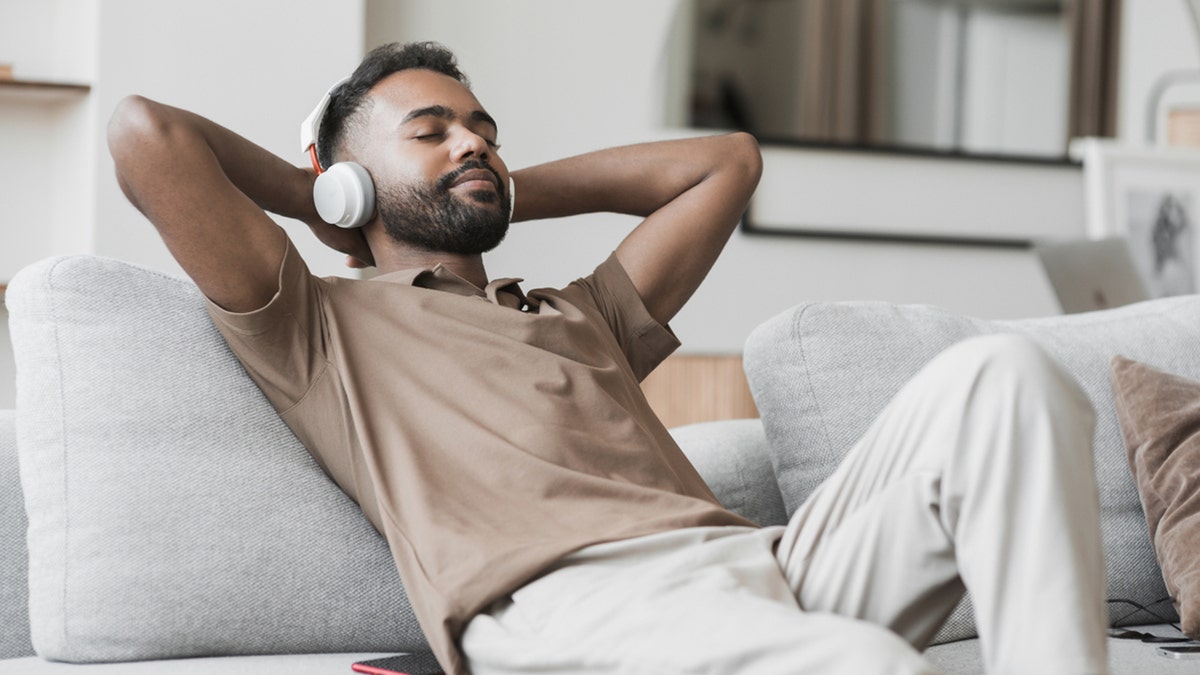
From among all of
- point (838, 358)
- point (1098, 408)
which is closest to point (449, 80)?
point (838, 358)

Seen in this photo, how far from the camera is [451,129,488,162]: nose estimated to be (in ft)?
5.69

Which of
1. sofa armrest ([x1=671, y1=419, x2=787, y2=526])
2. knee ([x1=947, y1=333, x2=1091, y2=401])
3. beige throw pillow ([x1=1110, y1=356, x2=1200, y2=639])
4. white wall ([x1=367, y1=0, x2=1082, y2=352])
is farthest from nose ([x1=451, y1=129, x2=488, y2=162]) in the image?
white wall ([x1=367, y1=0, x2=1082, y2=352])

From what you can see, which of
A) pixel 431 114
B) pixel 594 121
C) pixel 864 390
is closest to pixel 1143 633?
pixel 864 390

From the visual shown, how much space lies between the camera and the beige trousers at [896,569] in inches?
42.1

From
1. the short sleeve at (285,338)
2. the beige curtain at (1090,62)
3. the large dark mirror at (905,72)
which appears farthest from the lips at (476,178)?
the beige curtain at (1090,62)

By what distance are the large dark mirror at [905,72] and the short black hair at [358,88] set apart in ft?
6.02

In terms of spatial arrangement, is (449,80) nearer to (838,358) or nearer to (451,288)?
(451,288)

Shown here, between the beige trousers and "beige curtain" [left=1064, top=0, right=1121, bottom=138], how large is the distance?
3.13 meters

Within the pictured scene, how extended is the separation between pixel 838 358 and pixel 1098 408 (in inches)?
16.9

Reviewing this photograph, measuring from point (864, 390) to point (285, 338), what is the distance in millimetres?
830

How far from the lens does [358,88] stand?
72.2 inches

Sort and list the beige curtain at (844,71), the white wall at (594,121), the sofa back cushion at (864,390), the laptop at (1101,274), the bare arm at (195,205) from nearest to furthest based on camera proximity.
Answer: the bare arm at (195,205)
the sofa back cushion at (864,390)
the laptop at (1101,274)
the white wall at (594,121)
the beige curtain at (844,71)

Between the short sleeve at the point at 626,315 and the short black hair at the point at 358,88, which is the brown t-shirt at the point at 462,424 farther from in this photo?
the short black hair at the point at 358,88

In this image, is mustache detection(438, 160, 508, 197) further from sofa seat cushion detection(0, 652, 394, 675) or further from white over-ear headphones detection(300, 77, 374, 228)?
sofa seat cushion detection(0, 652, 394, 675)
